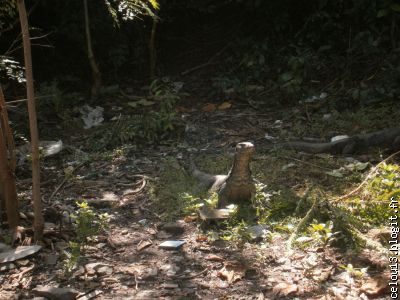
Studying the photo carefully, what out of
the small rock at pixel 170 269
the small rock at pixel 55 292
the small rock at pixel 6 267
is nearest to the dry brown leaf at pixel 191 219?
the small rock at pixel 170 269

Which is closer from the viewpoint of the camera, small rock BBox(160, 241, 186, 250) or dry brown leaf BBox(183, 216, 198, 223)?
small rock BBox(160, 241, 186, 250)

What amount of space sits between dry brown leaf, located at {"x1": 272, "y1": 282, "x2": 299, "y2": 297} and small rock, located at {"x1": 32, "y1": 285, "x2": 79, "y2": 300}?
114 centimetres

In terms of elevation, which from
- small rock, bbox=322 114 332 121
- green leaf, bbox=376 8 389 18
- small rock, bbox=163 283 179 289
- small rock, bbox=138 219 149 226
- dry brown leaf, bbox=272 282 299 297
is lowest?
small rock, bbox=163 283 179 289

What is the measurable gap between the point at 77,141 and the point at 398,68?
156 inches

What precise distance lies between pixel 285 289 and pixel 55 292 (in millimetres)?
1304

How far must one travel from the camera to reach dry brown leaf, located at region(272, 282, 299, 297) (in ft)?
9.42

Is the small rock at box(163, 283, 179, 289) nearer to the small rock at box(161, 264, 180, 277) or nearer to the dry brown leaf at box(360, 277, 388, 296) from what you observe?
the small rock at box(161, 264, 180, 277)

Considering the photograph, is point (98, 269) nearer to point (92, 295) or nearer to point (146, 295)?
point (92, 295)

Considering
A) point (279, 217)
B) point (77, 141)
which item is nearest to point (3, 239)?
point (279, 217)

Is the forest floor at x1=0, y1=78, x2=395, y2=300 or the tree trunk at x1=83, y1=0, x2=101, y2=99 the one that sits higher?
the tree trunk at x1=83, y1=0, x2=101, y2=99

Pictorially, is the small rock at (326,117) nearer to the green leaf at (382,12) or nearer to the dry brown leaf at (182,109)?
the green leaf at (382,12)

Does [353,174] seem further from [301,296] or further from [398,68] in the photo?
[398,68]

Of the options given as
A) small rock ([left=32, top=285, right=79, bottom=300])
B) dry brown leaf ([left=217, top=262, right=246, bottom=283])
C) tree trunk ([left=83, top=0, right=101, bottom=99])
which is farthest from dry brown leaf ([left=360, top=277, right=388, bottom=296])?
tree trunk ([left=83, top=0, right=101, bottom=99])

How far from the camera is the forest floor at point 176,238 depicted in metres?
2.99
